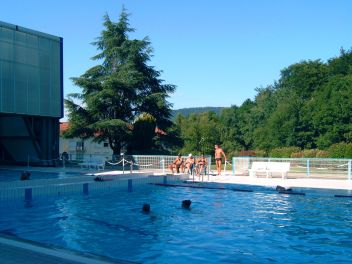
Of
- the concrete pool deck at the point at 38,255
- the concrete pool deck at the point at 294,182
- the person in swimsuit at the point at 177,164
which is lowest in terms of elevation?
the concrete pool deck at the point at 38,255

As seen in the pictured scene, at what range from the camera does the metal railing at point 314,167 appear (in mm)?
21625

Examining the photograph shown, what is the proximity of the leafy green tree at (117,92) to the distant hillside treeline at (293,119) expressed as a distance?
476cm

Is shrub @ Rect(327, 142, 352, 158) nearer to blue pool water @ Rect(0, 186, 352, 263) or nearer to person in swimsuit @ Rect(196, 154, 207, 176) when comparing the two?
person in swimsuit @ Rect(196, 154, 207, 176)

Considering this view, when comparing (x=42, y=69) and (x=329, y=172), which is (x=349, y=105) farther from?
(x=42, y=69)

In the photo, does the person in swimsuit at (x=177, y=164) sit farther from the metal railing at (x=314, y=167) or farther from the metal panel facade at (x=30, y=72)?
the metal panel facade at (x=30, y=72)

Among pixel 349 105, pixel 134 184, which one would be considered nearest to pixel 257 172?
pixel 134 184

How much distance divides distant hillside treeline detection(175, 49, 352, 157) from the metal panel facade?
13157 millimetres

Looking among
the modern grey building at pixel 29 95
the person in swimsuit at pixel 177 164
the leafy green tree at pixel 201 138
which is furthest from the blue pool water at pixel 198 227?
the leafy green tree at pixel 201 138

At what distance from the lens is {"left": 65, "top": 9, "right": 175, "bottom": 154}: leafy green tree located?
114 ft

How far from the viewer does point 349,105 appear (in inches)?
1842

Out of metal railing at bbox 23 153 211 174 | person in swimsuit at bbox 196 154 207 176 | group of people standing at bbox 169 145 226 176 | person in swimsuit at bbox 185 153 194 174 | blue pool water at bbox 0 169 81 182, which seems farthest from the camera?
Answer: metal railing at bbox 23 153 211 174

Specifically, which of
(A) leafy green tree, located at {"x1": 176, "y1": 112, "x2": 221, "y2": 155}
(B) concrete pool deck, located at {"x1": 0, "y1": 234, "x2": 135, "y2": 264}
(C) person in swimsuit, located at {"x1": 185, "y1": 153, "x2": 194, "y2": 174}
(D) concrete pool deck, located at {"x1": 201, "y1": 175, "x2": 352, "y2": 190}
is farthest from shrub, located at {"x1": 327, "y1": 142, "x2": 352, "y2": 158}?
(A) leafy green tree, located at {"x1": 176, "y1": 112, "x2": 221, "y2": 155}

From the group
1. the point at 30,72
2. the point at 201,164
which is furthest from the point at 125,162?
the point at 30,72

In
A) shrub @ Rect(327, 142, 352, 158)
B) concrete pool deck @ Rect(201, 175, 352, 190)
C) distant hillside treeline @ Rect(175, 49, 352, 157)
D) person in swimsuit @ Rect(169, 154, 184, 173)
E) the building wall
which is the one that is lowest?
concrete pool deck @ Rect(201, 175, 352, 190)
